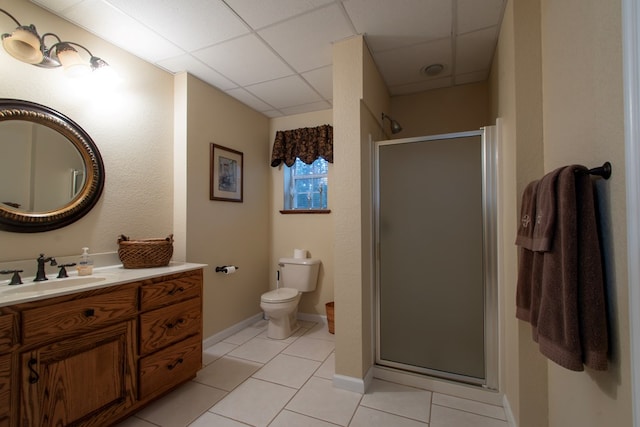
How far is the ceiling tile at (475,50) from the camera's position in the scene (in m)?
1.82

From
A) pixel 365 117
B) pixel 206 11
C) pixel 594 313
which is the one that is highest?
pixel 206 11

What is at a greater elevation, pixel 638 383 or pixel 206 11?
pixel 206 11

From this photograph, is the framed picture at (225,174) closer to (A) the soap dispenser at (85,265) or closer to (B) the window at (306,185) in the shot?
(B) the window at (306,185)

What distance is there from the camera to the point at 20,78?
1.48m

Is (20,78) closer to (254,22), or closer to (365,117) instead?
(254,22)

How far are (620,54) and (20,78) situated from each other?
261cm

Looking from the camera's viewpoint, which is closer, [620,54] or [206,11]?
[620,54]

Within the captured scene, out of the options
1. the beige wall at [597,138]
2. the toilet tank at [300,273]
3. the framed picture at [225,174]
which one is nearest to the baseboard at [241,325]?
the toilet tank at [300,273]

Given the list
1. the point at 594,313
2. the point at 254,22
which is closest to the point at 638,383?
the point at 594,313

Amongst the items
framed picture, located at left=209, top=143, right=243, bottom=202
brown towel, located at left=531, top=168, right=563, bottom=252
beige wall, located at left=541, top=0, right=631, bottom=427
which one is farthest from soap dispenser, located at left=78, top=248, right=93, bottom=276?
beige wall, located at left=541, top=0, right=631, bottom=427

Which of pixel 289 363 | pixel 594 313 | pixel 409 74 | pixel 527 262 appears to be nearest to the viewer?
pixel 594 313

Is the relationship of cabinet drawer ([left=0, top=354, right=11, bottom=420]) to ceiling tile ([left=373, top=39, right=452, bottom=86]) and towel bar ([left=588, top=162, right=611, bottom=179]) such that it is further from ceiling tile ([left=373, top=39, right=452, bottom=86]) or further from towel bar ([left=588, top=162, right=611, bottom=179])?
ceiling tile ([left=373, top=39, right=452, bottom=86])

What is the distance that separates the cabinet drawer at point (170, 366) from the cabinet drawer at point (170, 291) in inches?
11.8

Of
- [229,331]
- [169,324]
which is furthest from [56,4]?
[229,331]
